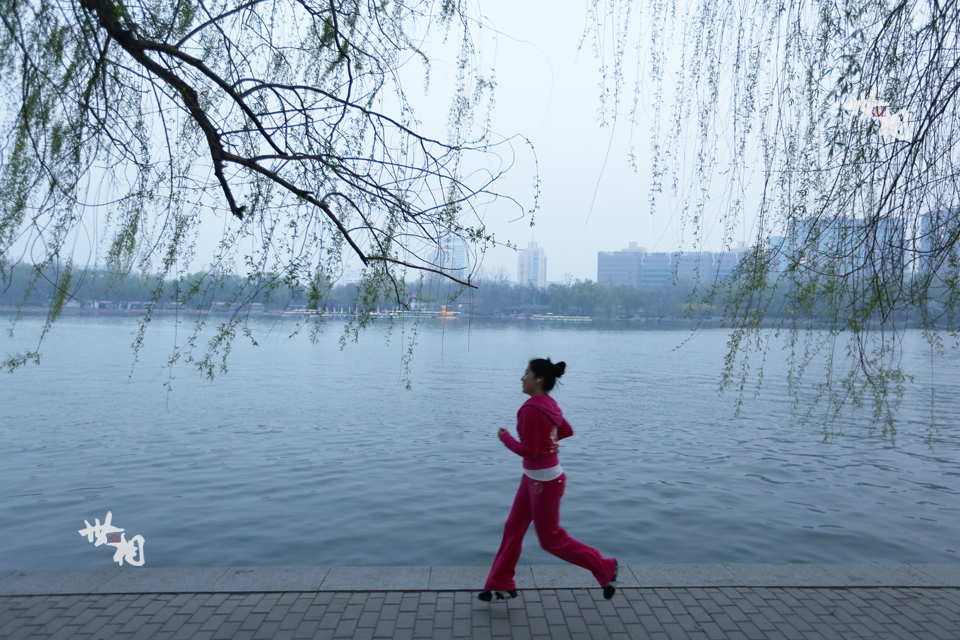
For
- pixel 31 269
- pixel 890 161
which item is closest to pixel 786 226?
pixel 890 161

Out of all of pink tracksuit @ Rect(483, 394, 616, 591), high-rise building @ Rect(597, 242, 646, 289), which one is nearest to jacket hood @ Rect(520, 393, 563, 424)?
pink tracksuit @ Rect(483, 394, 616, 591)

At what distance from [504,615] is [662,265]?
3.34m

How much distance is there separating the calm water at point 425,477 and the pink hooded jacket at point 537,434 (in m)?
3.01

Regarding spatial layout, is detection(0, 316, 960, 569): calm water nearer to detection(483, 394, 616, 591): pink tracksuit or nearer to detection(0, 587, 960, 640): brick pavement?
detection(0, 587, 960, 640): brick pavement

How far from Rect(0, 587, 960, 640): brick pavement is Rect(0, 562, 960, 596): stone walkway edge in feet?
0.27

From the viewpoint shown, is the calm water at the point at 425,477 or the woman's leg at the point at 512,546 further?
the calm water at the point at 425,477

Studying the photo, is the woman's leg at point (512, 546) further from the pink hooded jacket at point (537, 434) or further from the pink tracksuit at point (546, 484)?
the pink hooded jacket at point (537, 434)

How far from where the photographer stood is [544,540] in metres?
4.61

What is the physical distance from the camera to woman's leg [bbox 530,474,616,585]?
15.1 ft

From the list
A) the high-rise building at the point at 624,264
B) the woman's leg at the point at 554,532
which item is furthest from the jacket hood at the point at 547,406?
the high-rise building at the point at 624,264

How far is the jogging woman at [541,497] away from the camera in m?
4.57

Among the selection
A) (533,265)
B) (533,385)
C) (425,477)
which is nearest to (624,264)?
(533,265)

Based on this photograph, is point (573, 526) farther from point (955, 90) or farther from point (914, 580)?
point (955, 90)

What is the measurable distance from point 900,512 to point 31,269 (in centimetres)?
1045
